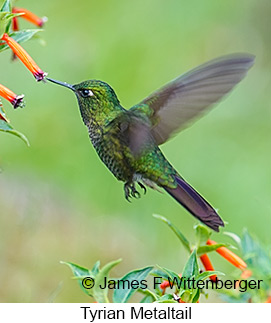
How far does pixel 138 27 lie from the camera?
6.81m

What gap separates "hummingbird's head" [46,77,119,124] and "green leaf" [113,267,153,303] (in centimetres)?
52

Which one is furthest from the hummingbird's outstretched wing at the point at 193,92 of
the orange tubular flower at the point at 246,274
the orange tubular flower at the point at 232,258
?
the orange tubular flower at the point at 246,274

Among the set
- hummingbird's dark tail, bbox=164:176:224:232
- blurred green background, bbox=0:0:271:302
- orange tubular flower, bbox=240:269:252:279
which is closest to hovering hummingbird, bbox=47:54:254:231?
hummingbird's dark tail, bbox=164:176:224:232

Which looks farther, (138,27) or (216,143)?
(138,27)

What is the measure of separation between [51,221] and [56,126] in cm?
102

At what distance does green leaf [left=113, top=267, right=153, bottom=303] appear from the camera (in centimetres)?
219

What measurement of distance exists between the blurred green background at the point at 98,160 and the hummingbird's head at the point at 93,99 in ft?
6.89

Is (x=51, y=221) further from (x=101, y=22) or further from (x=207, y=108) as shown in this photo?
(x=207, y=108)

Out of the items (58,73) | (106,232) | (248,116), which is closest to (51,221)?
(106,232)

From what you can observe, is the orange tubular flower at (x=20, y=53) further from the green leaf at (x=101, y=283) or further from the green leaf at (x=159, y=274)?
the green leaf at (x=159, y=274)

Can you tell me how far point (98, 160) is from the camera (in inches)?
223

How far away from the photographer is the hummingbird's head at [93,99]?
2.11m

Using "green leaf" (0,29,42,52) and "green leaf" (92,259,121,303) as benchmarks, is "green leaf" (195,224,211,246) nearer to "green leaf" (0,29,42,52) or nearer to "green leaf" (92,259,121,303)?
"green leaf" (92,259,121,303)

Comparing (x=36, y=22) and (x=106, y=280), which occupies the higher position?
(x=36, y=22)
